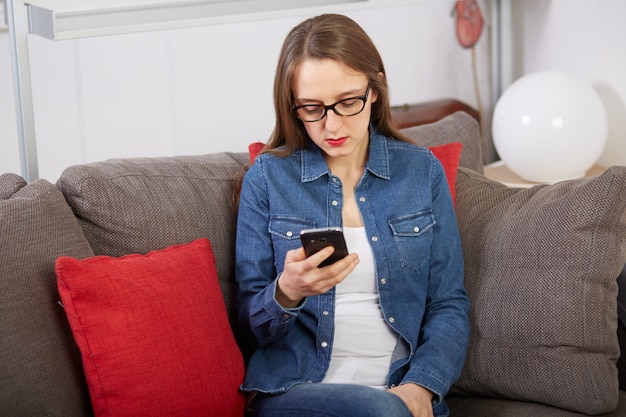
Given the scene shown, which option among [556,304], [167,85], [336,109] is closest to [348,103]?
[336,109]

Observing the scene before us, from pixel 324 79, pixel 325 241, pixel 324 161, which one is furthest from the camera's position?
pixel 324 161

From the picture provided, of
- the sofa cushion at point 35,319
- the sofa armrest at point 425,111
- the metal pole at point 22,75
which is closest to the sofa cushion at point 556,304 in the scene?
the sofa cushion at point 35,319

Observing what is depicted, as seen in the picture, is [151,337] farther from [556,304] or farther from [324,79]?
[556,304]

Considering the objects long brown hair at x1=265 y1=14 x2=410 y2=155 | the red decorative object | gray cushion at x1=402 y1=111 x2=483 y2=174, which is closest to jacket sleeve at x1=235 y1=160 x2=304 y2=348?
long brown hair at x1=265 y1=14 x2=410 y2=155

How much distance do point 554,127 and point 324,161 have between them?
42.5 inches

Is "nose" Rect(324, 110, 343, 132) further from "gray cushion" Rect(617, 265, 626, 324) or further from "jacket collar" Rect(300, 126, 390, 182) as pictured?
"gray cushion" Rect(617, 265, 626, 324)

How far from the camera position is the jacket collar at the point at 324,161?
5.60 ft

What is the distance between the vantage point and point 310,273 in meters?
1.42

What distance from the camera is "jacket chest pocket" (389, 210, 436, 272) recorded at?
1668 millimetres

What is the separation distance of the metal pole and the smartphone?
868 mm

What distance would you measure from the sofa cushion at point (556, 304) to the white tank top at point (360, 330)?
219mm

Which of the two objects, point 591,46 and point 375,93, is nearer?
point 375,93

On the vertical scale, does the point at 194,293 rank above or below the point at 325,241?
below

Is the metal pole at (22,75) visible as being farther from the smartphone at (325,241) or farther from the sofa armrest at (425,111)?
the sofa armrest at (425,111)
